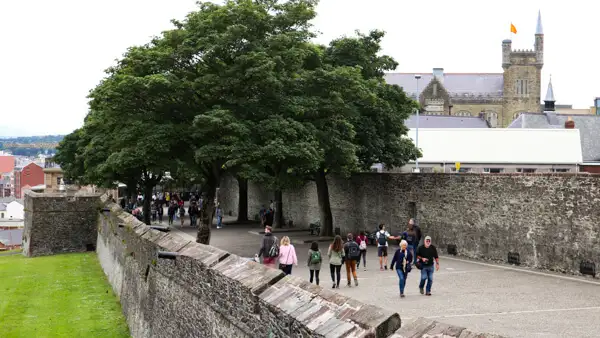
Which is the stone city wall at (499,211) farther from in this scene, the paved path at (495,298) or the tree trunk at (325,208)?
the tree trunk at (325,208)

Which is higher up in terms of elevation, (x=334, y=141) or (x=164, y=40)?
(x=164, y=40)

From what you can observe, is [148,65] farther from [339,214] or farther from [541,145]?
[541,145]

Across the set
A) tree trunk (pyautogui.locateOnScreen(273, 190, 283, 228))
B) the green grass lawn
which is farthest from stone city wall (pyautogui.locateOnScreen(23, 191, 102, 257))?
tree trunk (pyautogui.locateOnScreen(273, 190, 283, 228))

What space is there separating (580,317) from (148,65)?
56.5ft

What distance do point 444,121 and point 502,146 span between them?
32.4 meters

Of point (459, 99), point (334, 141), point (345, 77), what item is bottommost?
point (334, 141)

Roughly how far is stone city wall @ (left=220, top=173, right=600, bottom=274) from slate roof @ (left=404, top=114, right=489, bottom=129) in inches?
1613

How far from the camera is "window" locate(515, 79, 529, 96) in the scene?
11395cm

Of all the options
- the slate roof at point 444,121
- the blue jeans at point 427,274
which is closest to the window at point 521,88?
the slate roof at point 444,121

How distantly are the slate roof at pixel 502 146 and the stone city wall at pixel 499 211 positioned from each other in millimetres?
13793

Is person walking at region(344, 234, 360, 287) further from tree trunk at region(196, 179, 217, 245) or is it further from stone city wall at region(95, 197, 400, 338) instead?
tree trunk at region(196, 179, 217, 245)

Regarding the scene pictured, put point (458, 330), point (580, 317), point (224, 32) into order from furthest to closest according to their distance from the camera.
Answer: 1. point (224, 32)
2. point (580, 317)
3. point (458, 330)

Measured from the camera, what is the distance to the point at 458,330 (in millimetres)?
5406

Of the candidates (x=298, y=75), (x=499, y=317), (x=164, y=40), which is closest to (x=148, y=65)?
(x=164, y=40)
